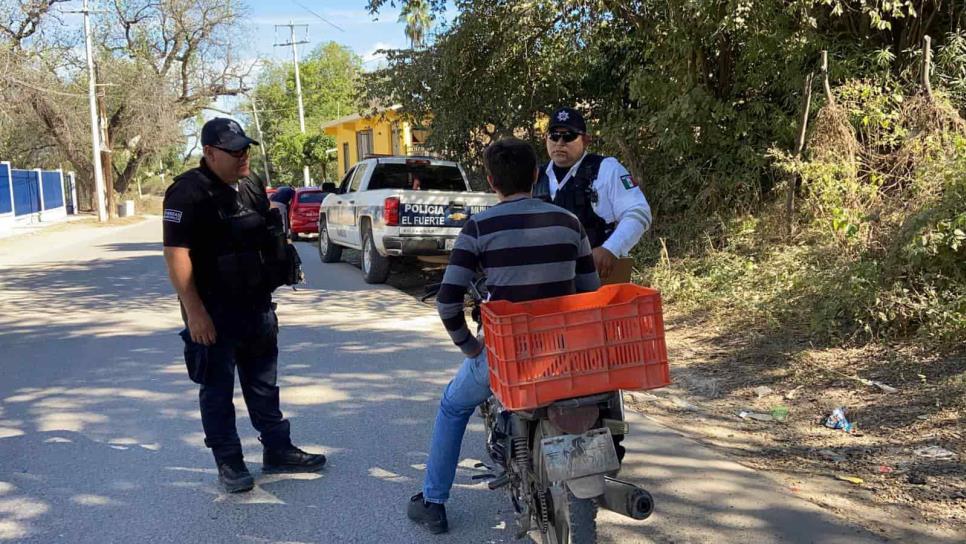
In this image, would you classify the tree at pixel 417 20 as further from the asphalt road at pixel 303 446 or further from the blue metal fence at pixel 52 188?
the blue metal fence at pixel 52 188

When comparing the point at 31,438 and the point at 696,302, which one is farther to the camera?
the point at 696,302

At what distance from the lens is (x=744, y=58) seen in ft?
32.0

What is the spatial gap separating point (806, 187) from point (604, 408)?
668 cm

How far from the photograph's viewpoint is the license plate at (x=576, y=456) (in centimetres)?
278

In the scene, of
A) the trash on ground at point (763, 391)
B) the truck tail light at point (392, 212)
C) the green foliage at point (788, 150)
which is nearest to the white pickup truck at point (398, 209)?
the truck tail light at point (392, 212)

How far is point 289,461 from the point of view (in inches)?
174

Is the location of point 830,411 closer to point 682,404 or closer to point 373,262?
point 682,404

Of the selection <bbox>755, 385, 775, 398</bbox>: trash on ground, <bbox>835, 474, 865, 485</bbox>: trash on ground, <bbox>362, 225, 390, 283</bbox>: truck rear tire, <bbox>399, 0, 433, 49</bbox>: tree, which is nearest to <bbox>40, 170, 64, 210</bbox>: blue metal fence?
<bbox>399, 0, 433, 49</bbox>: tree

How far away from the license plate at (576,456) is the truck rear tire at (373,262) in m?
8.81

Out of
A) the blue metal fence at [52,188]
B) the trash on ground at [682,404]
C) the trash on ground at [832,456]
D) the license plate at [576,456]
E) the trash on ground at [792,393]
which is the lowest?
the trash on ground at [832,456]

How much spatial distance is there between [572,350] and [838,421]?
3.10 meters

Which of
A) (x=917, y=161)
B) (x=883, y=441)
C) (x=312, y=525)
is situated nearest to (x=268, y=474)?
(x=312, y=525)

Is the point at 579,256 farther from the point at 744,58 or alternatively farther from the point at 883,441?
the point at 744,58

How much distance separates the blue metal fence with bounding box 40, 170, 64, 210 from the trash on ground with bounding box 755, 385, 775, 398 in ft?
113
